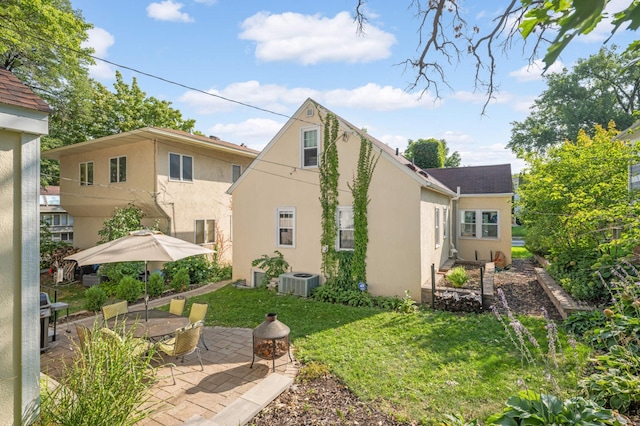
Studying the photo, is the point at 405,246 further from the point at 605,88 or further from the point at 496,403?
the point at 605,88

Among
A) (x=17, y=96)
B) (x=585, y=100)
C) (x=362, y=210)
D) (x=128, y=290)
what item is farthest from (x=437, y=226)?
(x=585, y=100)

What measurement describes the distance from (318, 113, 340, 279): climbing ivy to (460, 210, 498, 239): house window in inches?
369

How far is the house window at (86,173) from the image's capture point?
16016mm

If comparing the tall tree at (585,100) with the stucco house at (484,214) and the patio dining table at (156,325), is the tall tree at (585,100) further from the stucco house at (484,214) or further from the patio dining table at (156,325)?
the patio dining table at (156,325)

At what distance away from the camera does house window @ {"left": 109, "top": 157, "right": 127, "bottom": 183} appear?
14711 millimetres

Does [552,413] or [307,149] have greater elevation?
[307,149]

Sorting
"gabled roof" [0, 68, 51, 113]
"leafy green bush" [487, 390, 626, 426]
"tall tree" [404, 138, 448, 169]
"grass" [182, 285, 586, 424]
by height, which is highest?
"tall tree" [404, 138, 448, 169]

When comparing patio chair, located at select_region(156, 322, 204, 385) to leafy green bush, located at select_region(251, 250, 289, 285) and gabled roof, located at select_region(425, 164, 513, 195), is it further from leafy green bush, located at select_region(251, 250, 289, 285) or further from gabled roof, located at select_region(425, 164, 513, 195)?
gabled roof, located at select_region(425, 164, 513, 195)

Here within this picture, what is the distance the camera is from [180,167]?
14.5 metres

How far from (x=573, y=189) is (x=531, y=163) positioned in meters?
2.77

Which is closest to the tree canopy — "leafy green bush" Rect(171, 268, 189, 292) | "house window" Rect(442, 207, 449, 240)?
"house window" Rect(442, 207, 449, 240)

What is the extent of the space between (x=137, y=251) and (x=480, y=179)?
1675 cm

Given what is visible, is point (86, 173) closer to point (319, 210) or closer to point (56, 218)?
point (319, 210)

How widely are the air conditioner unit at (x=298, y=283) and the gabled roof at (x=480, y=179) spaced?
10471 mm
